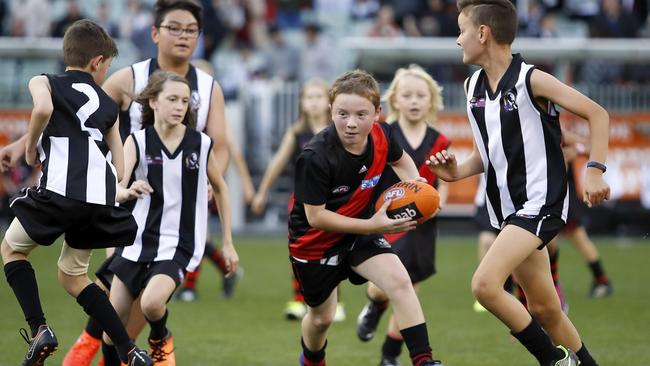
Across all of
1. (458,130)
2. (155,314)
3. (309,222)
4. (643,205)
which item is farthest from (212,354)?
(643,205)

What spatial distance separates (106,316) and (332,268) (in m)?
1.21

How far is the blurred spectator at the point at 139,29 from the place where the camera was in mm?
16052

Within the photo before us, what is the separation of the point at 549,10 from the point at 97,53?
43.4ft

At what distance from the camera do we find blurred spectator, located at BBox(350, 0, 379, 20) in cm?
1847

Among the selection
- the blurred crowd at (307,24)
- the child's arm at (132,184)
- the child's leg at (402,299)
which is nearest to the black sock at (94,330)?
the child's arm at (132,184)

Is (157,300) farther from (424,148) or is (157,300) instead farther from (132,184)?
(424,148)

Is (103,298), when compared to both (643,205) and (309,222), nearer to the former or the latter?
(309,222)

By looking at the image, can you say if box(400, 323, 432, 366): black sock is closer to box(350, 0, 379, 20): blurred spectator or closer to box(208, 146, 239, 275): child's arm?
box(208, 146, 239, 275): child's arm

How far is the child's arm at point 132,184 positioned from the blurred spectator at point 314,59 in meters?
10.5

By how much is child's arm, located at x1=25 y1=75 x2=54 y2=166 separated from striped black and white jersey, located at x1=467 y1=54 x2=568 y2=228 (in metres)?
2.27

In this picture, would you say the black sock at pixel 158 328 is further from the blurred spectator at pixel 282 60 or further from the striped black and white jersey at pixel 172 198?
the blurred spectator at pixel 282 60

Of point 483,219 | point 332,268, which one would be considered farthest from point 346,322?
point 332,268

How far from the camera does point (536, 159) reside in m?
5.44

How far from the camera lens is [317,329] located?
5785mm
